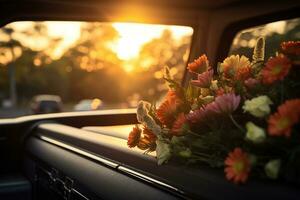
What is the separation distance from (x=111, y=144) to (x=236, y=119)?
34.1 inches

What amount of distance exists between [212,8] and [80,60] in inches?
2599

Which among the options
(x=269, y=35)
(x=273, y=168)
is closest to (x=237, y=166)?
(x=273, y=168)

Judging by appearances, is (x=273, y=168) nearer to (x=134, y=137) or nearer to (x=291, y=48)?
(x=291, y=48)

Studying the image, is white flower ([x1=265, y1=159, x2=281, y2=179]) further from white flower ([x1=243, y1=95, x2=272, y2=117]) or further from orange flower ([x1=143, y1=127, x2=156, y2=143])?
orange flower ([x1=143, y1=127, x2=156, y2=143])

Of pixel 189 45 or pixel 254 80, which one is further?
pixel 189 45

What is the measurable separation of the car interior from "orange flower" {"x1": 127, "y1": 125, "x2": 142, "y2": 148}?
0.07 metres

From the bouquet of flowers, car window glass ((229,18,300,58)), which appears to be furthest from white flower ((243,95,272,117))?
car window glass ((229,18,300,58))

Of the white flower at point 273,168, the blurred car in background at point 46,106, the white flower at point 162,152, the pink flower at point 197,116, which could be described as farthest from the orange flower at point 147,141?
the blurred car in background at point 46,106

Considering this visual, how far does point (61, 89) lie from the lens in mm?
69062

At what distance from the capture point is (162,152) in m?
1.95

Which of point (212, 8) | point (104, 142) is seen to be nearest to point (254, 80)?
point (104, 142)

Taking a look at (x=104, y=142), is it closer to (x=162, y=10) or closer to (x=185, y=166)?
(x=185, y=166)

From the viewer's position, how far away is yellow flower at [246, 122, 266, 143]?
1563 mm

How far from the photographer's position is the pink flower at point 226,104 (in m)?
1.73
